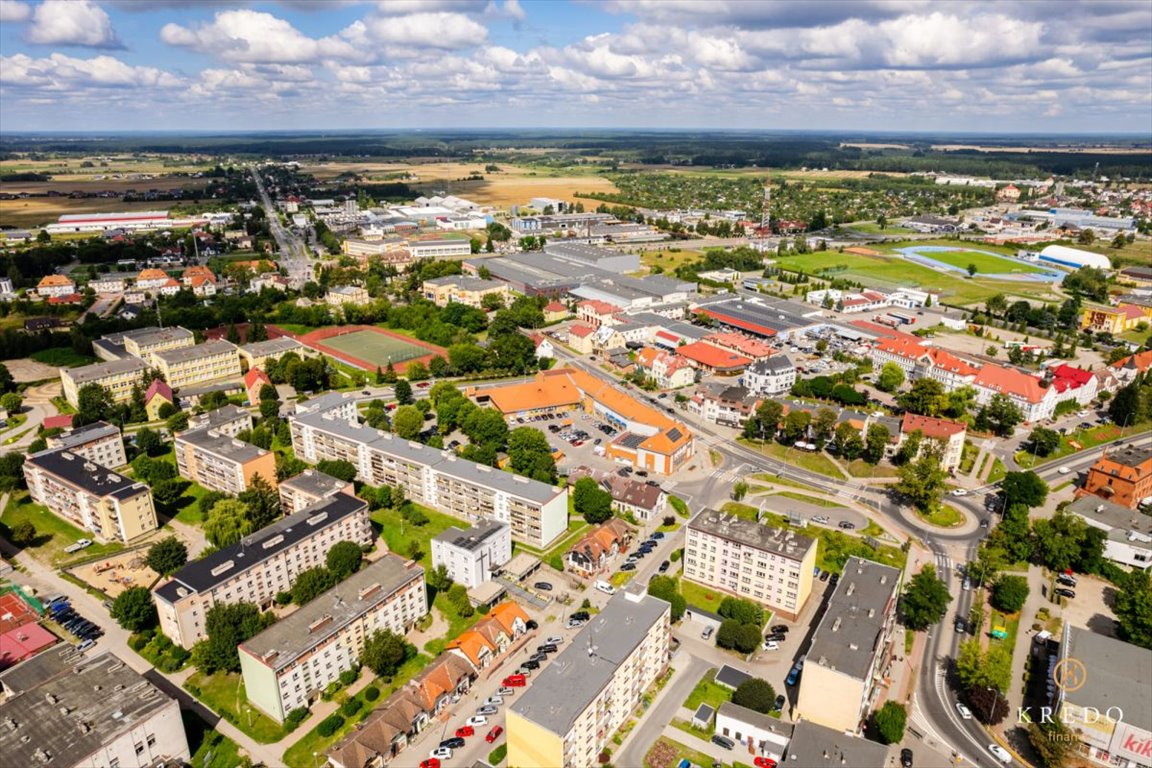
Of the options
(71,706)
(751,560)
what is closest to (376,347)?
(71,706)

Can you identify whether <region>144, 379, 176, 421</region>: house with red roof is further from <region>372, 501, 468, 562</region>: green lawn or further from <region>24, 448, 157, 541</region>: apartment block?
<region>372, 501, 468, 562</region>: green lawn

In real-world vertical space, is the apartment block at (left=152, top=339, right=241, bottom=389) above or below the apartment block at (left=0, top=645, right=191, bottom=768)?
above

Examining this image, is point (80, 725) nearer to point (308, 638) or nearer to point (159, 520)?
point (308, 638)

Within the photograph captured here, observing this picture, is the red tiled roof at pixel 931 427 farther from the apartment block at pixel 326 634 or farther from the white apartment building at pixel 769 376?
the apartment block at pixel 326 634

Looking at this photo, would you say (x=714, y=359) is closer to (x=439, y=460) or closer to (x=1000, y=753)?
(x=439, y=460)

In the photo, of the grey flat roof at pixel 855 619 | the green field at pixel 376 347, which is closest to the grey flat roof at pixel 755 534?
the grey flat roof at pixel 855 619

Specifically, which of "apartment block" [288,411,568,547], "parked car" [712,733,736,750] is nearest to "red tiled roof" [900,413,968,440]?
"apartment block" [288,411,568,547]
